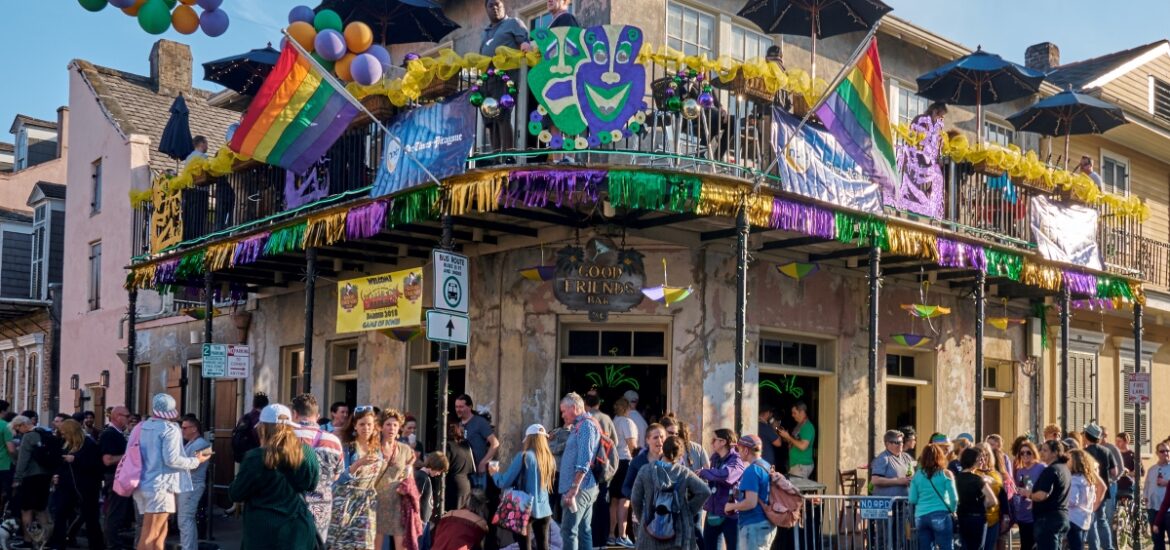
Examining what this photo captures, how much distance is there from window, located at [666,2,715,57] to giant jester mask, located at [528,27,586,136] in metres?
3.48

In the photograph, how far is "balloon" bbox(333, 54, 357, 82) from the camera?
50.6ft

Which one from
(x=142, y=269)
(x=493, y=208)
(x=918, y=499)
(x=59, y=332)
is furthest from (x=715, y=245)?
(x=59, y=332)

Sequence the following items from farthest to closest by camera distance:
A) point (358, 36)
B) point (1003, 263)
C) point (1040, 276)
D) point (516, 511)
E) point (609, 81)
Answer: point (1040, 276)
point (1003, 263)
point (358, 36)
point (609, 81)
point (516, 511)

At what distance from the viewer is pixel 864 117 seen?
14148 millimetres

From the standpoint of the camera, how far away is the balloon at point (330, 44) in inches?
590

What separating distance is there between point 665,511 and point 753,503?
82cm

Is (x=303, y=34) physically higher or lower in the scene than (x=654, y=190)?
higher

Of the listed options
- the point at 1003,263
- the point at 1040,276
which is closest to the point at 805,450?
the point at 1003,263


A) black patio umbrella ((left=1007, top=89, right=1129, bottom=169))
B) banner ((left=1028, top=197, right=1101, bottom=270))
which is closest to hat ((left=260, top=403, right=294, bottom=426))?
banner ((left=1028, top=197, right=1101, bottom=270))

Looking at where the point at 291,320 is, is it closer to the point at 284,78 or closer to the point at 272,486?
the point at 284,78

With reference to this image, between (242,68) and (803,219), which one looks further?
(242,68)

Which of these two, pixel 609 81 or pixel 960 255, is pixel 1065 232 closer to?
pixel 960 255

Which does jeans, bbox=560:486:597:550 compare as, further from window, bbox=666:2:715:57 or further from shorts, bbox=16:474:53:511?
shorts, bbox=16:474:53:511

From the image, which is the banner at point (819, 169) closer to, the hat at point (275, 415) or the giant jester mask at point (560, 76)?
the giant jester mask at point (560, 76)
